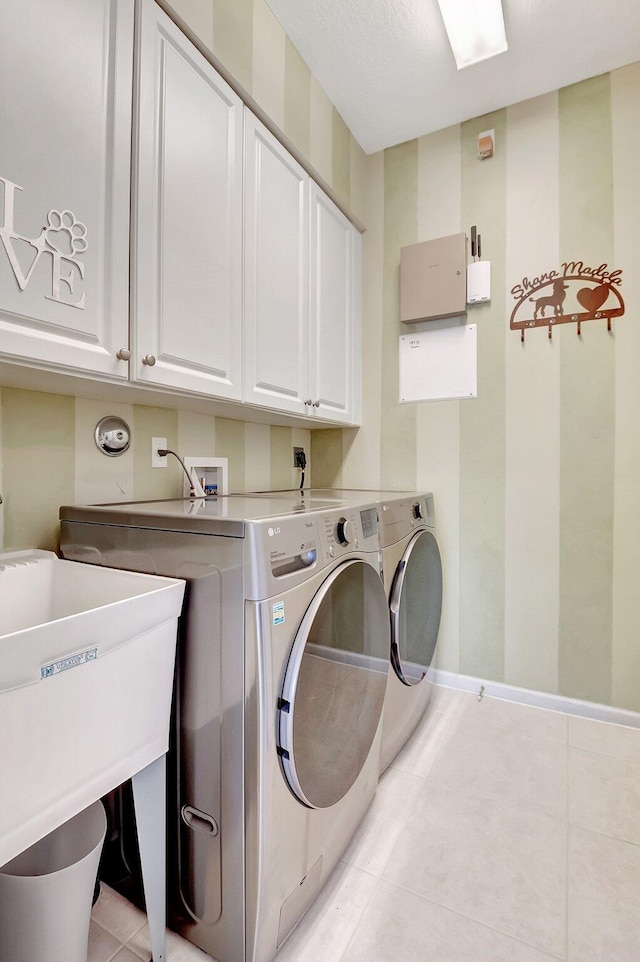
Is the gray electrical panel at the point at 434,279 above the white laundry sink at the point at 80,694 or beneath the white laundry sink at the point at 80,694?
above

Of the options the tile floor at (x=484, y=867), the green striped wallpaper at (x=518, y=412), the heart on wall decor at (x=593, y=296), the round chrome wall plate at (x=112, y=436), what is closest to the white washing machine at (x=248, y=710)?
the tile floor at (x=484, y=867)

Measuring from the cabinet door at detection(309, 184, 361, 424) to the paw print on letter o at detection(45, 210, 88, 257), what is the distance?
1014 mm

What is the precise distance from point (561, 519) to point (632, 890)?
48.5 inches

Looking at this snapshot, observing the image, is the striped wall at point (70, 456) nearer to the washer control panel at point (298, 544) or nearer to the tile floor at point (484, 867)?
the washer control panel at point (298, 544)

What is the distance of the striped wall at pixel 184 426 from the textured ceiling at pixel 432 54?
0.32ft

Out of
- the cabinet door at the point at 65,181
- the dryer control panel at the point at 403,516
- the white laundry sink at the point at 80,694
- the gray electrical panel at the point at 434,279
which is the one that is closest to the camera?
the white laundry sink at the point at 80,694

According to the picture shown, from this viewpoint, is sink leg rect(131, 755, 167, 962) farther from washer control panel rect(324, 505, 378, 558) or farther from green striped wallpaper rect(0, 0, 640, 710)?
green striped wallpaper rect(0, 0, 640, 710)

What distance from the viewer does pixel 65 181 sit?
919 millimetres

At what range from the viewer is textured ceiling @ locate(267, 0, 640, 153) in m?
1.58

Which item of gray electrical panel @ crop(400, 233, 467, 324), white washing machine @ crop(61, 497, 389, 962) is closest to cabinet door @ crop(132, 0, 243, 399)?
white washing machine @ crop(61, 497, 389, 962)

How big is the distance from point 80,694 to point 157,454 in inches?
37.1

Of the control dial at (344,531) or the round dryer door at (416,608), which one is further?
the round dryer door at (416,608)

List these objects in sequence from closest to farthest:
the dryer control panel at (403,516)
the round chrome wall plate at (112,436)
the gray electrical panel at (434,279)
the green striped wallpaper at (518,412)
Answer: the round chrome wall plate at (112,436)
the dryer control panel at (403,516)
the green striped wallpaper at (518,412)
the gray electrical panel at (434,279)

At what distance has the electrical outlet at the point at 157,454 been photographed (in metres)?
1.51
